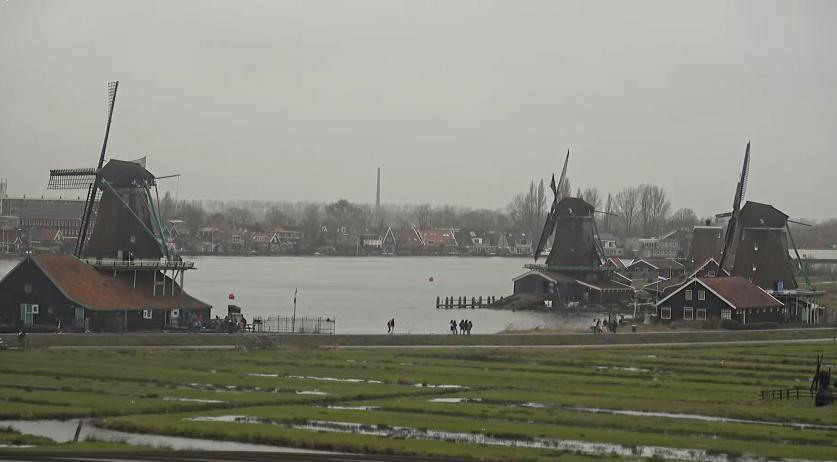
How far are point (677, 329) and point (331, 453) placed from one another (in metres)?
46.7

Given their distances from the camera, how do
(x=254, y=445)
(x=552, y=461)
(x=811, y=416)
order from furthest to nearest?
1. (x=811, y=416)
2. (x=254, y=445)
3. (x=552, y=461)

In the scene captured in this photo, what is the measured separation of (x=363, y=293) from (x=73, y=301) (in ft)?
199

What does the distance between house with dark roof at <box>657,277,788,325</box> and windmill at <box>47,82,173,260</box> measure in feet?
103

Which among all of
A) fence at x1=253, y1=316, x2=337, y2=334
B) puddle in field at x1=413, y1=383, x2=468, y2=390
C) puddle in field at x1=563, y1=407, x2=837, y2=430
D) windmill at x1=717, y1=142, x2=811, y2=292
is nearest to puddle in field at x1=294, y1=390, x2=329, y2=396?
puddle in field at x1=413, y1=383, x2=468, y2=390

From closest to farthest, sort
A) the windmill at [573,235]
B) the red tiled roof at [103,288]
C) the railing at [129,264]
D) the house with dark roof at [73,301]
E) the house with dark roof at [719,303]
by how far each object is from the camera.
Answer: the house with dark roof at [73,301] → the red tiled roof at [103,288] → the railing at [129,264] → the house with dark roof at [719,303] → the windmill at [573,235]

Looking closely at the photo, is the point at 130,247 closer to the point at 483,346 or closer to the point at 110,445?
the point at 483,346

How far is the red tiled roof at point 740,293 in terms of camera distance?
78.1 meters

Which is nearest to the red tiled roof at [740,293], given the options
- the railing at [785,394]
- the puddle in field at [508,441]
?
the railing at [785,394]

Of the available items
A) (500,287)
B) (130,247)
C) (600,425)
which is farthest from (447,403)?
(500,287)

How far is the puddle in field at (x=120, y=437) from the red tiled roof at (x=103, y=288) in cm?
2734

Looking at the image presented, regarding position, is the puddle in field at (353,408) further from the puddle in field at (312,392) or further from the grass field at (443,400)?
the puddle in field at (312,392)

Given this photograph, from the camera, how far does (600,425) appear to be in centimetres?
3622

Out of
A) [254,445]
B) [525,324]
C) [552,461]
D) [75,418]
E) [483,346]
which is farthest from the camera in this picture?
[525,324]

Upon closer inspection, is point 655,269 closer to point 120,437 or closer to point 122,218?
point 122,218
